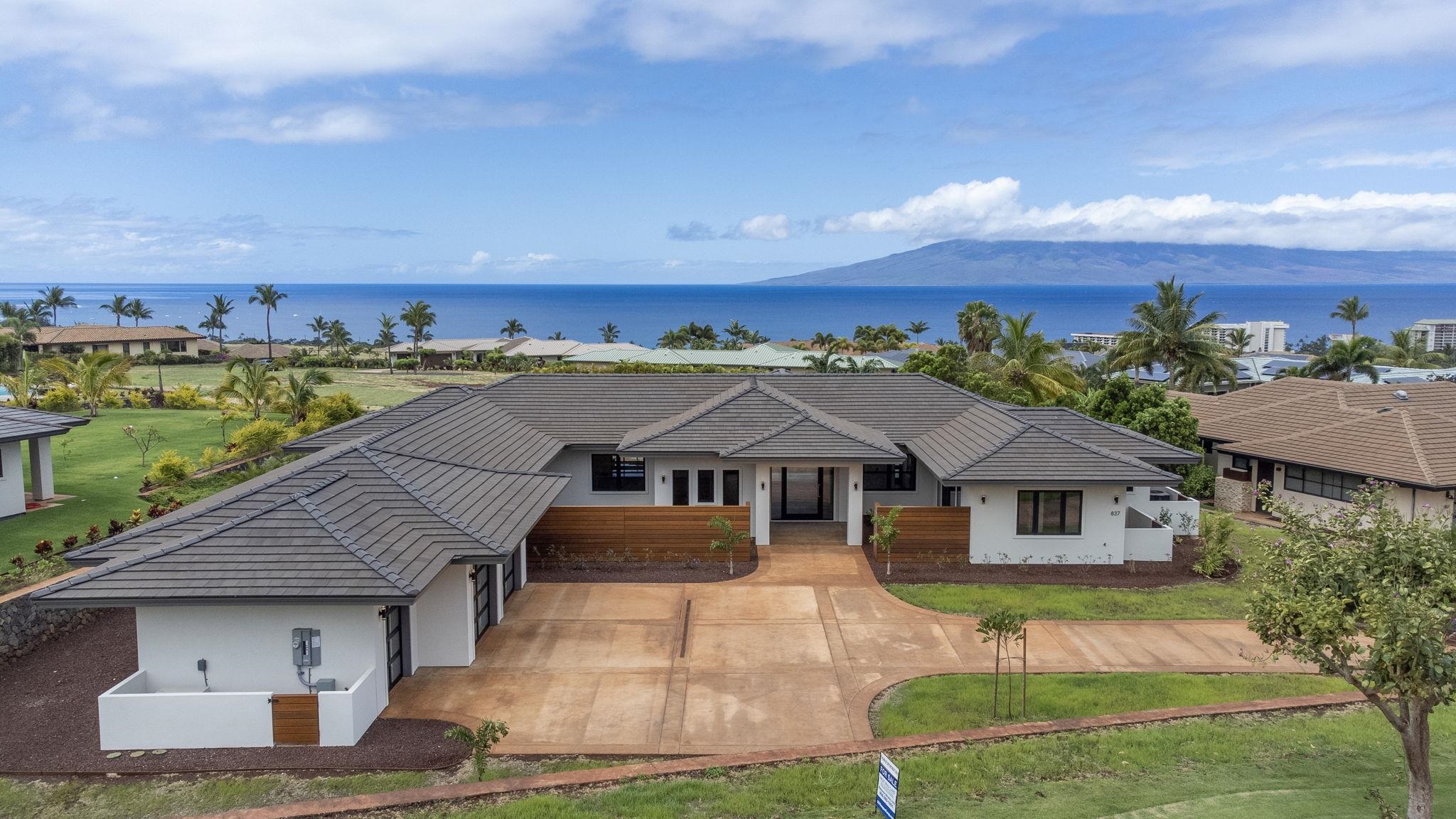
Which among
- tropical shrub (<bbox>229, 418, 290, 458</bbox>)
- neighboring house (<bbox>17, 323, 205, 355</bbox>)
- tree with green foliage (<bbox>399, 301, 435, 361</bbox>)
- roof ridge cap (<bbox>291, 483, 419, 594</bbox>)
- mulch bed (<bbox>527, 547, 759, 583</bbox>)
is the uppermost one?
tree with green foliage (<bbox>399, 301, 435, 361</bbox>)

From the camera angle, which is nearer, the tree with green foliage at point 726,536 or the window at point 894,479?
the tree with green foliage at point 726,536

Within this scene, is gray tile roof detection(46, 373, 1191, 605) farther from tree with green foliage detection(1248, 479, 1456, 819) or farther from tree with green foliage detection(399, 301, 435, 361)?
tree with green foliage detection(399, 301, 435, 361)

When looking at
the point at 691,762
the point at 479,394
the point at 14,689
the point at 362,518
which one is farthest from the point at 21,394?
the point at 691,762

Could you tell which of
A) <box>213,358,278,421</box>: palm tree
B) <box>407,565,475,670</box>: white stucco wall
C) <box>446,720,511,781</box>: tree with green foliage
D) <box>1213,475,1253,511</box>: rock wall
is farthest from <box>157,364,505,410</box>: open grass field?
<box>446,720,511,781</box>: tree with green foliage

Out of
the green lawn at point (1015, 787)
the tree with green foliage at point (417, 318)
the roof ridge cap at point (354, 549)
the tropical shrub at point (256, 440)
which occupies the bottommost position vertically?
the green lawn at point (1015, 787)

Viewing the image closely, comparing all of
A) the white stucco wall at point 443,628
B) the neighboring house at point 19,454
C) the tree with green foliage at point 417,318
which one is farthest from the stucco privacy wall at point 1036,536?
the tree with green foliage at point 417,318

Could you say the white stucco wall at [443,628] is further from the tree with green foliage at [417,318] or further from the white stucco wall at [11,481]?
the tree with green foliage at [417,318]

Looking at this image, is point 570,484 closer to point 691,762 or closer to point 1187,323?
point 691,762
